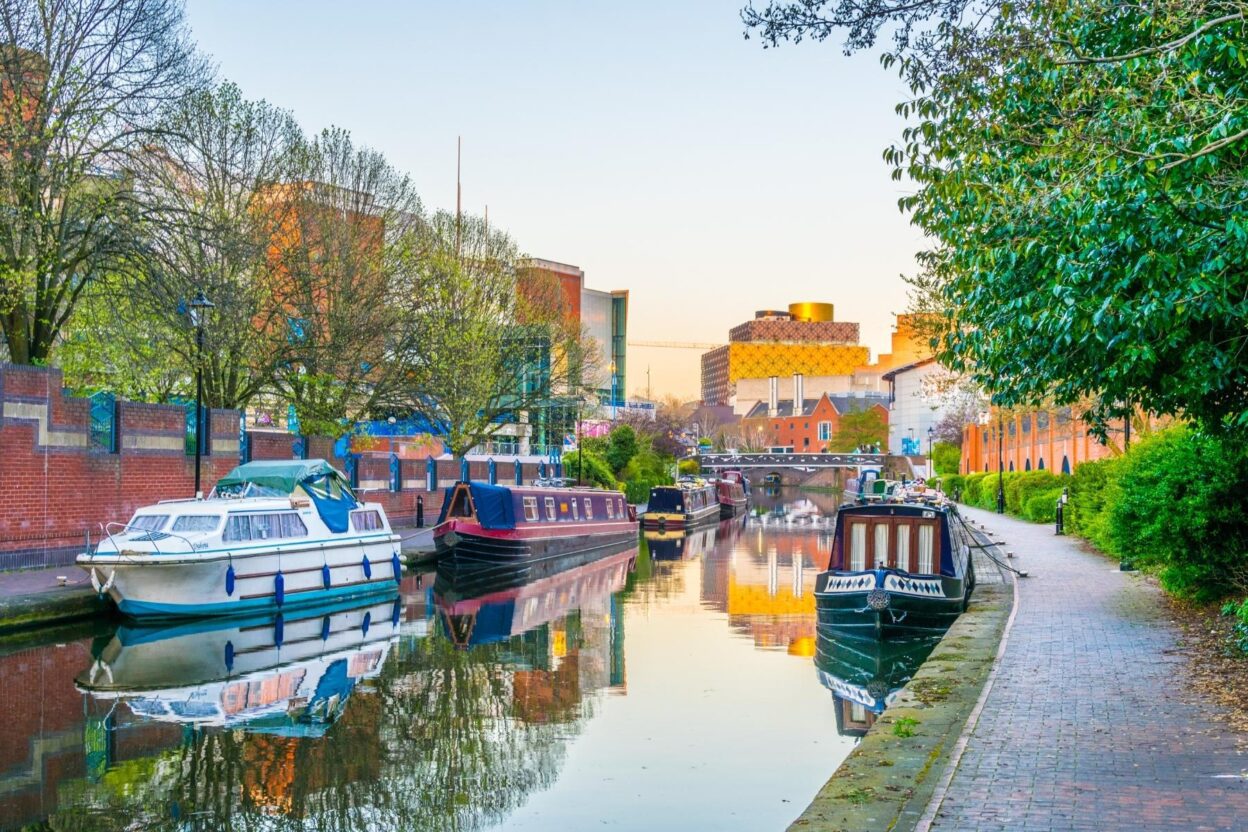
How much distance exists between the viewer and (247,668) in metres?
17.7

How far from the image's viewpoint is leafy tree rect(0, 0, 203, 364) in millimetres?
22328

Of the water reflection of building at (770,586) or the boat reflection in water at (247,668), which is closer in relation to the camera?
the boat reflection in water at (247,668)

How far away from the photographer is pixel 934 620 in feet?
68.4

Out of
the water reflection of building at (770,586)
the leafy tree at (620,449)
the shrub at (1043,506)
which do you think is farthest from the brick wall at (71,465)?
the leafy tree at (620,449)

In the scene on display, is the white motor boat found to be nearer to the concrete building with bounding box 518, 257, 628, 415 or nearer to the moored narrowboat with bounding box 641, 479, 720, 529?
the moored narrowboat with bounding box 641, 479, 720, 529

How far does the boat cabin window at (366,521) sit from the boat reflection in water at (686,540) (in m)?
15.3

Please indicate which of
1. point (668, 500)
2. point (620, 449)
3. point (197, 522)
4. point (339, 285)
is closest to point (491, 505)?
point (339, 285)

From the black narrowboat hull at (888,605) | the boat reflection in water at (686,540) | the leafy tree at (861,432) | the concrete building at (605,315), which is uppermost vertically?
the concrete building at (605,315)

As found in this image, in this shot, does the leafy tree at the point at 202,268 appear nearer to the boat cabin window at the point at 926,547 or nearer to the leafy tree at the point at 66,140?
the leafy tree at the point at 66,140

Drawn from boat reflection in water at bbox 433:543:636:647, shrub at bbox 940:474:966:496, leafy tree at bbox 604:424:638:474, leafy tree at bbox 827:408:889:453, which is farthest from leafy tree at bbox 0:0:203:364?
leafy tree at bbox 827:408:889:453

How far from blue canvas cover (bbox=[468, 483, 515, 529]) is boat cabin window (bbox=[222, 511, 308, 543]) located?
10283mm

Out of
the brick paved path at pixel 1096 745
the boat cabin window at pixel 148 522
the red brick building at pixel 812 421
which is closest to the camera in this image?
the brick paved path at pixel 1096 745

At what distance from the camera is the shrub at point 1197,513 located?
16.6 m

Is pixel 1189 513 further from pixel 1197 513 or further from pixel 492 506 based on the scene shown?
pixel 492 506
